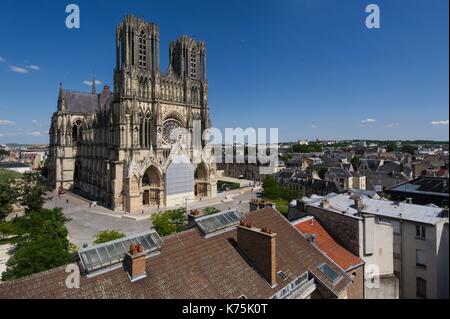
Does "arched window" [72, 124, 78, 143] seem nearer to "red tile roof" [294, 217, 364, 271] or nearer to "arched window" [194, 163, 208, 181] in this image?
"arched window" [194, 163, 208, 181]

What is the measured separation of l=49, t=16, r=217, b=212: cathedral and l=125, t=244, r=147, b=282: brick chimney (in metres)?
39.3

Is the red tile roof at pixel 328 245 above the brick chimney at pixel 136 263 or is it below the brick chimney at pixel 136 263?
below

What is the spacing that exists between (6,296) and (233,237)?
29.1 feet

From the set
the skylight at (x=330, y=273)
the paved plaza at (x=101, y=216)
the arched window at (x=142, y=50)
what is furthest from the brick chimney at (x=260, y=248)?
the arched window at (x=142, y=50)

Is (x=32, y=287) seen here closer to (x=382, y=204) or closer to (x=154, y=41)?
(x=382, y=204)

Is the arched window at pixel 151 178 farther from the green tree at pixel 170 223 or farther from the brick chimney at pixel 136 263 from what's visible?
the brick chimney at pixel 136 263

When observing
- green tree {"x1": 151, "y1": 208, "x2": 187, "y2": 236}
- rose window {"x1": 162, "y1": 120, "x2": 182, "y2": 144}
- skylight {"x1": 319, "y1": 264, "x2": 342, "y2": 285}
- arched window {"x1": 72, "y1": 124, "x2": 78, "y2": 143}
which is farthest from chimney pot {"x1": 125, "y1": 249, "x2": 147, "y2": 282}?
arched window {"x1": 72, "y1": 124, "x2": 78, "y2": 143}

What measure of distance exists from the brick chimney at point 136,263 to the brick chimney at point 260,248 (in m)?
4.61

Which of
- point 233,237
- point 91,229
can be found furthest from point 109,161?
point 233,237

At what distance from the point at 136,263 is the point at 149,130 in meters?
45.7

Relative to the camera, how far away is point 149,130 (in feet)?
172

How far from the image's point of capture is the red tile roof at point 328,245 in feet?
47.9
